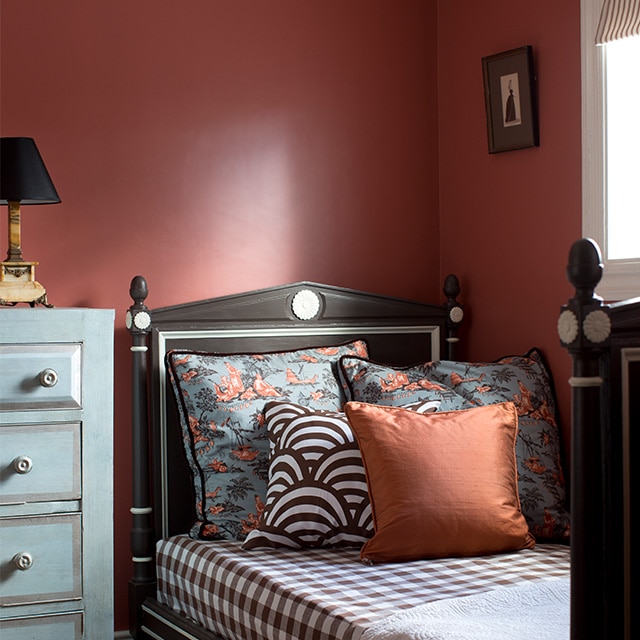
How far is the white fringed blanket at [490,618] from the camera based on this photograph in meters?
1.75

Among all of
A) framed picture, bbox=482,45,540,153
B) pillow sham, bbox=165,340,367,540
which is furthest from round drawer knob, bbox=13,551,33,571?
framed picture, bbox=482,45,540,153

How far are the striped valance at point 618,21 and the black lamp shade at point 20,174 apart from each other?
161 centimetres

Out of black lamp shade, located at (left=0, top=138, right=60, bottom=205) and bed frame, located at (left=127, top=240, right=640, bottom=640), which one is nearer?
bed frame, located at (left=127, top=240, right=640, bottom=640)

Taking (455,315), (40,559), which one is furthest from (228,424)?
(455,315)

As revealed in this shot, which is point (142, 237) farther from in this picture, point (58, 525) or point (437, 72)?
point (437, 72)

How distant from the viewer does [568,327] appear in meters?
1.41

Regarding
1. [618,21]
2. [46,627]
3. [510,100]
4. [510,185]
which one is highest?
[618,21]

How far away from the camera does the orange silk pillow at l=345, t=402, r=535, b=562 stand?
2342 millimetres

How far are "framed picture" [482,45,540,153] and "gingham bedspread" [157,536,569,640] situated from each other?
1.30 metres

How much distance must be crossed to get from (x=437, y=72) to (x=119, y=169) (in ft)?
4.06

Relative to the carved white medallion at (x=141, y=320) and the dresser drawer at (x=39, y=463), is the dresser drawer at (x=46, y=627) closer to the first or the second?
the dresser drawer at (x=39, y=463)

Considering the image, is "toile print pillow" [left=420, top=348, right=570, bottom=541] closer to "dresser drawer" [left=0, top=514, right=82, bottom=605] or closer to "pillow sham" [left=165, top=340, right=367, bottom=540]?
"pillow sham" [left=165, top=340, right=367, bottom=540]

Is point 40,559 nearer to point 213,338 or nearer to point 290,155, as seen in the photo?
point 213,338

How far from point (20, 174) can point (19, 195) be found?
59 mm
